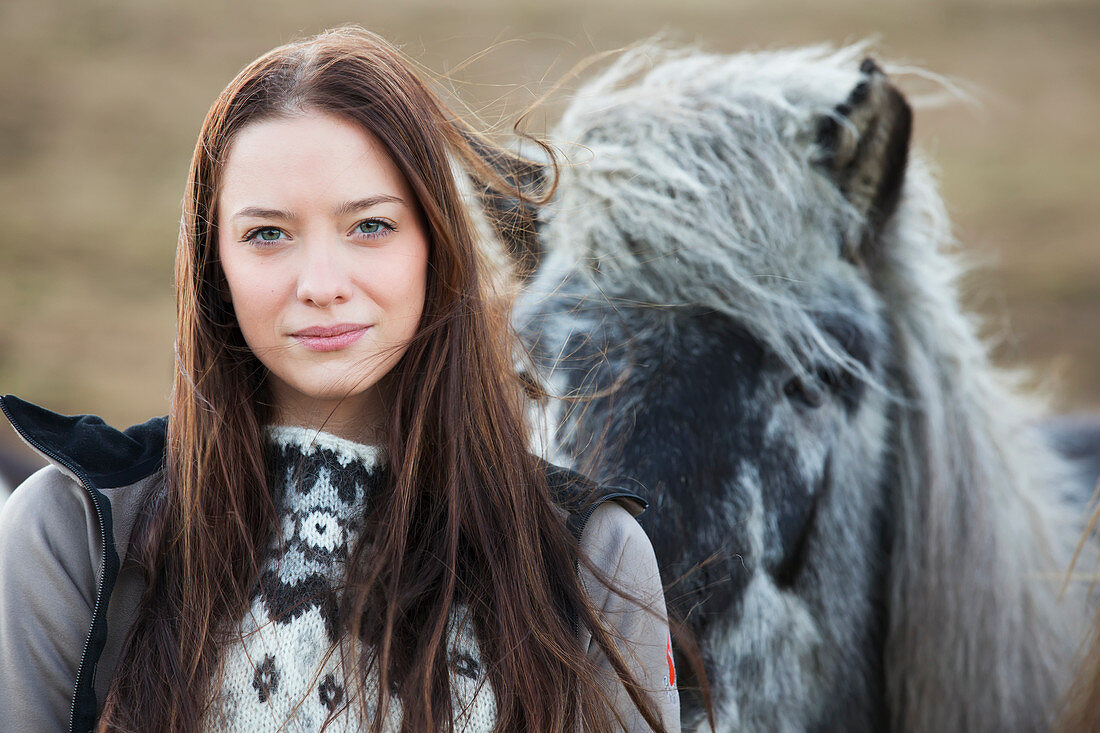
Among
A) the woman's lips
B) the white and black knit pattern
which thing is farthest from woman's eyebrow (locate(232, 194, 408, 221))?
the white and black knit pattern

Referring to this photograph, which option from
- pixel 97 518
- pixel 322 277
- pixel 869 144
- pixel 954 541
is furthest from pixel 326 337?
pixel 954 541

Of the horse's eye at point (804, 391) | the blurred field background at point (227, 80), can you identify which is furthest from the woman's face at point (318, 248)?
the blurred field background at point (227, 80)

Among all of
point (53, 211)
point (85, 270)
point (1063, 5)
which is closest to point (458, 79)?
point (85, 270)

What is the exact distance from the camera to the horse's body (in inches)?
53.3

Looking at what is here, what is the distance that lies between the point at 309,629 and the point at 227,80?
42.0 ft

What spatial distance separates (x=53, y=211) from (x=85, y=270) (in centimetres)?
138

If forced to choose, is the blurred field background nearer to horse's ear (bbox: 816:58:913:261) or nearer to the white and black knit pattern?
horse's ear (bbox: 816:58:913:261)

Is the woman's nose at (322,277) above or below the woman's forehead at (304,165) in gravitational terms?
below

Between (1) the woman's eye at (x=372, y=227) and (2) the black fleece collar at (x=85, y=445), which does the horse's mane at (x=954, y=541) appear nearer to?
(1) the woman's eye at (x=372, y=227)

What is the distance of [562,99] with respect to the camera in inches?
65.7

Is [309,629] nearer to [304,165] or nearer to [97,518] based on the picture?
[97,518]

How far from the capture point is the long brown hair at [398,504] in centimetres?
96

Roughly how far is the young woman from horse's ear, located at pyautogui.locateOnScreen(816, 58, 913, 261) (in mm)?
809

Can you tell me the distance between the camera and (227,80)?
40.4 ft
